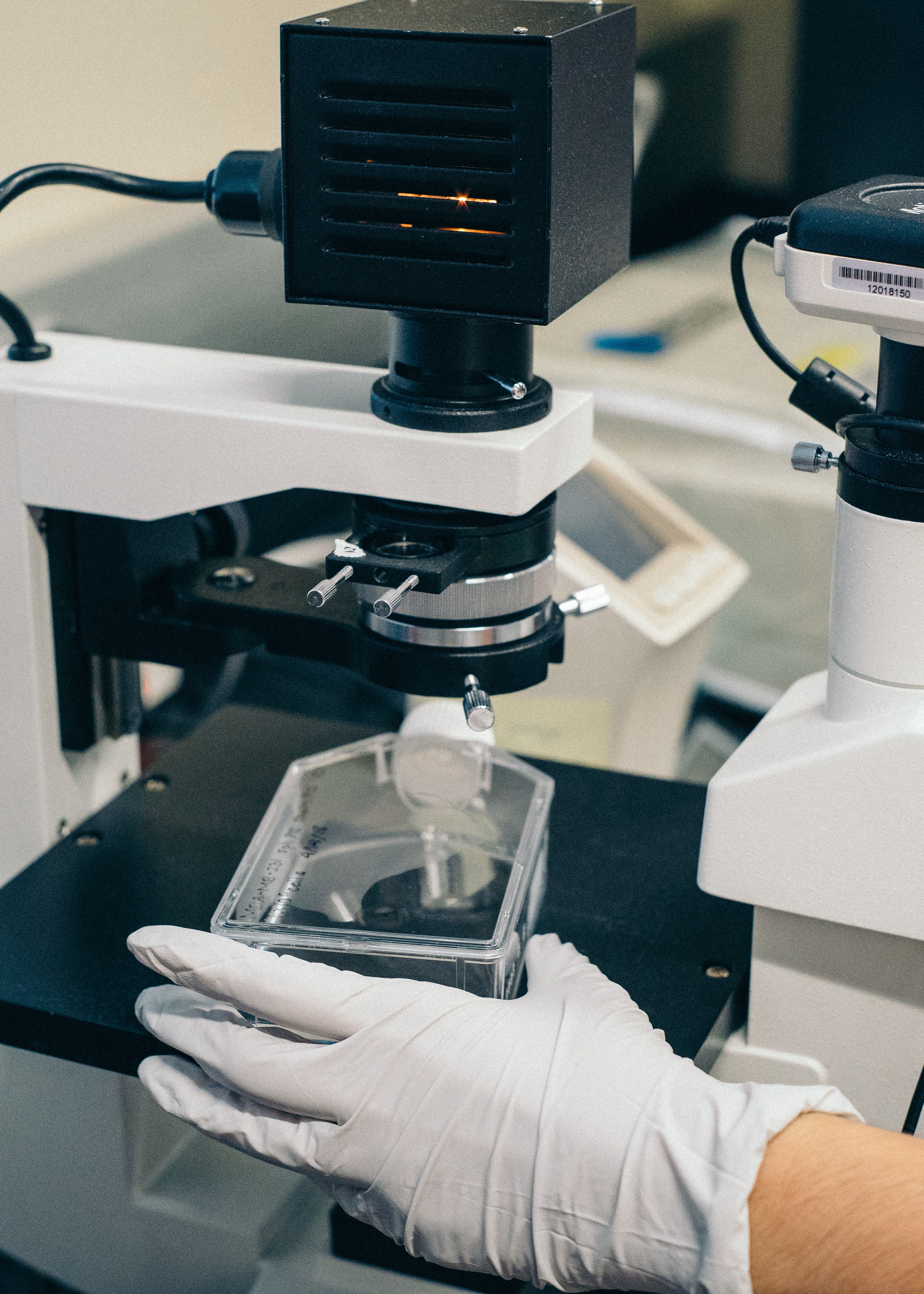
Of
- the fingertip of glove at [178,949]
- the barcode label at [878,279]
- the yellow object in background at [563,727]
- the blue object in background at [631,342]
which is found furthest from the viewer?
the blue object in background at [631,342]

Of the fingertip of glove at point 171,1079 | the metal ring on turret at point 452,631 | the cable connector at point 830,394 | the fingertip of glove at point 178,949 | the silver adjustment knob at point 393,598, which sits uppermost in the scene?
the cable connector at point 830,394

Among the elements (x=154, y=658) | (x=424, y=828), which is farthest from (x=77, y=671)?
(x=424, y=828)

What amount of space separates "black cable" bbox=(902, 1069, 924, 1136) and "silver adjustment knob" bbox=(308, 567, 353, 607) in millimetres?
497

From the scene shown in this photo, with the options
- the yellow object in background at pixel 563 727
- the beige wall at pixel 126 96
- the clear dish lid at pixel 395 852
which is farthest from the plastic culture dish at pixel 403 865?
the beige wall at pixel 126 96

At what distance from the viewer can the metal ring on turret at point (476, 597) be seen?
2.77ft

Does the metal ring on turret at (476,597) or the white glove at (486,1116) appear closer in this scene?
the white glove at (486,1116)

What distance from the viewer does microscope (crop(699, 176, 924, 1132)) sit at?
718 millimetres

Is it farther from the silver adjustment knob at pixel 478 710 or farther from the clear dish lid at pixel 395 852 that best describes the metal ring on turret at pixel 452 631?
the clear dish lid at pixel 395 852

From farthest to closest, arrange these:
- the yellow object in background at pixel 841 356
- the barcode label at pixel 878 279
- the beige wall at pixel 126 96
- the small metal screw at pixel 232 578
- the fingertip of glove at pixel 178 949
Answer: the yellow object in background at pixel 841 356
the beige wall at pixel 126 96
the small metal screw at pixel 232 578
the fingertip of glove at pixel 178 949
the barcode label at pixel 878 279

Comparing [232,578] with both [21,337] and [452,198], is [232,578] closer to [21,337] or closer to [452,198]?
[21,337]

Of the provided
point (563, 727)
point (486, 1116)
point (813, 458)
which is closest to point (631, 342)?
point (563, 727)

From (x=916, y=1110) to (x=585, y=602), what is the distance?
0.41m

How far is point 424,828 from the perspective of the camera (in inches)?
38.1

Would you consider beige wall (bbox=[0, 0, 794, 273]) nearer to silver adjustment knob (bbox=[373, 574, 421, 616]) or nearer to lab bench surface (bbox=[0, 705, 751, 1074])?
lab bench surface (bbox=[0, 705, 751, 1074])
